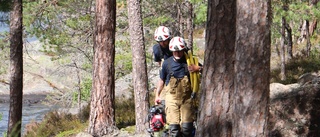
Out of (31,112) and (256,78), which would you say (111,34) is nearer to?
(256,78)

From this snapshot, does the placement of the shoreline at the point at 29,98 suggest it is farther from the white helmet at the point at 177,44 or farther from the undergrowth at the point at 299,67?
the white helmet at the point at 177,44

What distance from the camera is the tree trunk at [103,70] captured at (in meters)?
10.8

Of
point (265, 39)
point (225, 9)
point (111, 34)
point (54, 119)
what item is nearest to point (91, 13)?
point (54, 119)

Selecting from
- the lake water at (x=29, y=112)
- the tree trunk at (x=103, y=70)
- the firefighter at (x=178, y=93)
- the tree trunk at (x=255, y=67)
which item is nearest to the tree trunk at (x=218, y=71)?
the firefighter at (x=178, y=93)

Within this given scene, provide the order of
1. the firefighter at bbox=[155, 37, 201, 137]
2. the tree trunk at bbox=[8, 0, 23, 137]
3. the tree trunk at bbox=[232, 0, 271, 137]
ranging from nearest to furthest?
the tree trunk at bbox=[232, 0, 271, 137]
the firefighter at bbox=[155, 37, 201, 137]
the tree trunk at bbox=[8, 0, 23, 137]

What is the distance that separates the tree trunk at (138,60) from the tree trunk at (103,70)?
0.59 metres

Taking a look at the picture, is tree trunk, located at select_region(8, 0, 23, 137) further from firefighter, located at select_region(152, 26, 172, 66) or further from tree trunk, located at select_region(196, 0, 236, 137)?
tree trunk, located at select_region(196, 0, 236, 137)

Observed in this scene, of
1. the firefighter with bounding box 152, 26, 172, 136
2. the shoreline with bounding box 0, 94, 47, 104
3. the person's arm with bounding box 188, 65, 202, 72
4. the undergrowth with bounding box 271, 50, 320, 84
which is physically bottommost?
the shoreline with bounding box 0, 94, 47, 104

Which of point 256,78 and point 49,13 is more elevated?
point 49,13

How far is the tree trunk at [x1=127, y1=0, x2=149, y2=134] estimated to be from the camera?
10484 mm

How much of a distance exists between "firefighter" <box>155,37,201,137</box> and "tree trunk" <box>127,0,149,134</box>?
287 cm

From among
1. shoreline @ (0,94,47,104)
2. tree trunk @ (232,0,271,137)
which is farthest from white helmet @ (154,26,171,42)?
shoreline @ (0,94,47,104)

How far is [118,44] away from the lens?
17.4 meters

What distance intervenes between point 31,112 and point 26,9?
12.7 meters
